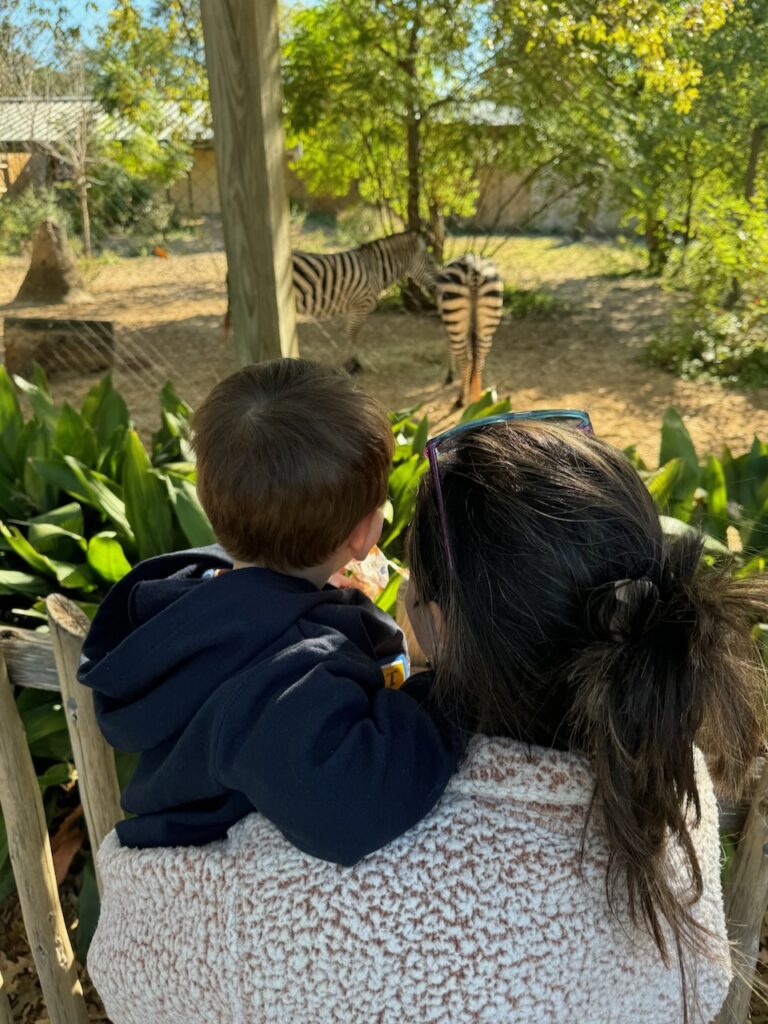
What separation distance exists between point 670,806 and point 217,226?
39.1 feet

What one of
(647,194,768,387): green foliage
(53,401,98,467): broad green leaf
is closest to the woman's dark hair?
(53,401,98,467): broad green leaf

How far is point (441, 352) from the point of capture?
10.4m

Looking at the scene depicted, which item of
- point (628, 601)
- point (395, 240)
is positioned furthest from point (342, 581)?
point (395, 240)

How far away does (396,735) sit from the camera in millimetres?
1022

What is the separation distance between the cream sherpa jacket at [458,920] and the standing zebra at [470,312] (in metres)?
7.83

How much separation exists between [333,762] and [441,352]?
9.68 meters

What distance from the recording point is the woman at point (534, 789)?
971mm

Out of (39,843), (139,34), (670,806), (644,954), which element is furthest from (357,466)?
(139,34)

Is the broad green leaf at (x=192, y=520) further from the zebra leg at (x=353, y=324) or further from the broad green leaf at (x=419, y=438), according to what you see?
the zebra leg at (x=353, y=324)

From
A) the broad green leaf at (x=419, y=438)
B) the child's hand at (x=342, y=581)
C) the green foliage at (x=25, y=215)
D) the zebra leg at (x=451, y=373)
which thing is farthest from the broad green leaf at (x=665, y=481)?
the green foliage at (x=25, y=215)

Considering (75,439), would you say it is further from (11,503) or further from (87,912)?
(87,912)

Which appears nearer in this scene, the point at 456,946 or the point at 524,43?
the point at 456,946

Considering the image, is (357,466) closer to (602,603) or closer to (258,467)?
(258,467)

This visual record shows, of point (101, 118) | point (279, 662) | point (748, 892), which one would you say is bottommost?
point (748, 892)
